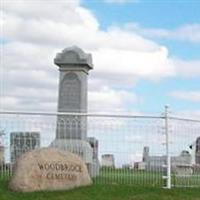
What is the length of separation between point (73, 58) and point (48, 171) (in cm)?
646

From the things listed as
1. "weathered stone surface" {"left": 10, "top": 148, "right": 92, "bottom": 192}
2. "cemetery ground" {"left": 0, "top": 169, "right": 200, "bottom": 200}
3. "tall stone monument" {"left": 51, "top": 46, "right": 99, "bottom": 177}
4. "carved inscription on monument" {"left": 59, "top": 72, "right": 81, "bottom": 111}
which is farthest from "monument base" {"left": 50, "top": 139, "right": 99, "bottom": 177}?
"carved inscription on monument" {"left": 59, "top": 72, "right": 81, "bottom": 111}

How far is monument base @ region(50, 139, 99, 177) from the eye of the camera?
1329 cm

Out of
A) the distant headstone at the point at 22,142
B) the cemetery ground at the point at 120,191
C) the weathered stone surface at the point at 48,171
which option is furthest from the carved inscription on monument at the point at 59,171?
the distant headstone at the point at 22,142

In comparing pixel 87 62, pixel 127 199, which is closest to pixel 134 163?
pixel 127 199

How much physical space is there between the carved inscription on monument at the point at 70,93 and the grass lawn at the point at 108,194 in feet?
18.6

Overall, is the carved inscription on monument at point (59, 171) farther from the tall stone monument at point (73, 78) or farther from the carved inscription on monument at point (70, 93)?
Result: the carved inscription on monument at point (70, 93)

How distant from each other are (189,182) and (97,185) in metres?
2.19

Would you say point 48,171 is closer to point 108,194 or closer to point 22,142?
point 108,194

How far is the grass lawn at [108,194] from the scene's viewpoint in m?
10.3

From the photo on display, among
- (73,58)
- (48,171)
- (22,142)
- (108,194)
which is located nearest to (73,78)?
(73,58)

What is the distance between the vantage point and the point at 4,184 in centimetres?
1111

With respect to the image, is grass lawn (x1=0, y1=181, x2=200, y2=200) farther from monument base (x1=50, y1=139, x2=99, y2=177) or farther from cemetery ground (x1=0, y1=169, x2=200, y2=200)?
monument base (x1=50, y1=139, x2=99, y2=177)

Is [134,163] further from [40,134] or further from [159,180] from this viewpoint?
[40,134]

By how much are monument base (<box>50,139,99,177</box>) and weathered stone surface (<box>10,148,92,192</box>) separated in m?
1.76
